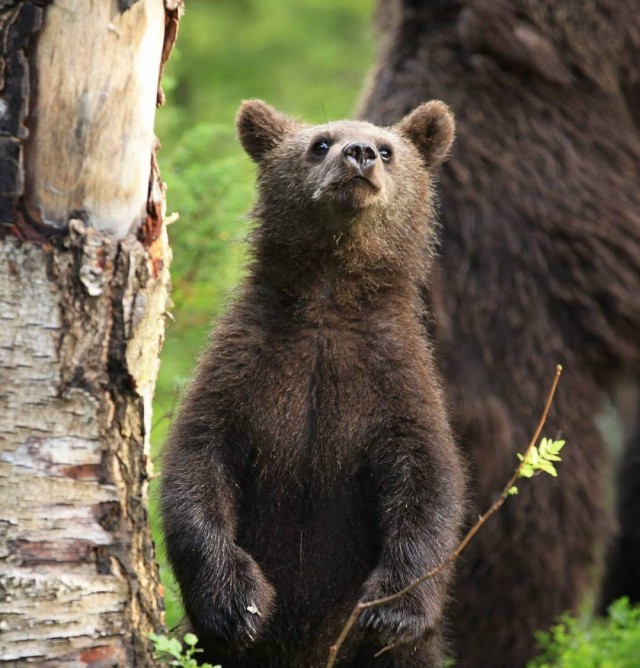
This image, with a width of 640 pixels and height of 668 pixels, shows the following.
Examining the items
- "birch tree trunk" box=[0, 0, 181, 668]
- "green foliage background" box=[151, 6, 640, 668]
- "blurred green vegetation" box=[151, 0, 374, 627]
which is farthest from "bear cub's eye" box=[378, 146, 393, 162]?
"blurred green vegetation" box=[151, 0, 374, 627]

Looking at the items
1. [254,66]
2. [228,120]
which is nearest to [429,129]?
[228,120]

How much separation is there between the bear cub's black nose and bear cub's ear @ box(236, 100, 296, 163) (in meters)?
0.69

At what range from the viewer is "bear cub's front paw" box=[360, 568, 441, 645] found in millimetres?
3787

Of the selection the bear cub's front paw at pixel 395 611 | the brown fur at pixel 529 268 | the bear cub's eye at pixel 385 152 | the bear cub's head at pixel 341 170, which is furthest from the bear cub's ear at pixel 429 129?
the bear cub's front paw at pixel 395 611

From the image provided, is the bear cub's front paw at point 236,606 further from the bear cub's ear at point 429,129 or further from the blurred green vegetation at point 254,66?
the blurred green vegetation at point 254,66

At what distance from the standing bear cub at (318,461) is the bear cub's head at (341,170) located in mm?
11

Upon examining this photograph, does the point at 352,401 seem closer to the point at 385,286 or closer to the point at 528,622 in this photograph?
the point at 385,286

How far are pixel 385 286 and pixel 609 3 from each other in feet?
8.72

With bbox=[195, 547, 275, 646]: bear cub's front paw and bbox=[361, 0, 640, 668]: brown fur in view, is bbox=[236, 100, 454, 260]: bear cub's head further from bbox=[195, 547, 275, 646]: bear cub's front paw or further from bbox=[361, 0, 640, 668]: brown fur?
bbox=[361, 0, 640, 668]: brown fur

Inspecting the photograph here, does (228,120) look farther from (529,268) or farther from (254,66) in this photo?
(529,268)

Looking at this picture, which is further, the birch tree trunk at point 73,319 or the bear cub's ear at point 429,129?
the bear cub's ear at point 429,129

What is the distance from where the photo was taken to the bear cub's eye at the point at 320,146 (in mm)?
4375

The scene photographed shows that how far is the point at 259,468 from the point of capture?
4.02 m

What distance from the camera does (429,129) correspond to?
15.5 ft
